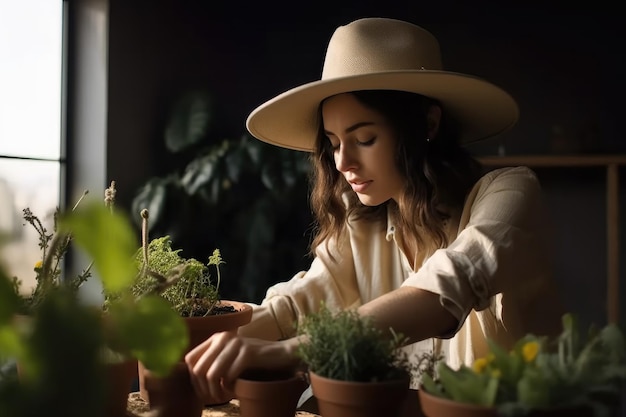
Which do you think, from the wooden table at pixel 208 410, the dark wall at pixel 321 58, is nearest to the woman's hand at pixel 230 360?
the wooden table at pixel 208 410

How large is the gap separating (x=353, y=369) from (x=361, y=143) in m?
0.71

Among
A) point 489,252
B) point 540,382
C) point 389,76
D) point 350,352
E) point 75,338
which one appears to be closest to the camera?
point 75,338

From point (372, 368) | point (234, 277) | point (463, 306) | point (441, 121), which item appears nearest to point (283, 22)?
point (234, 277)

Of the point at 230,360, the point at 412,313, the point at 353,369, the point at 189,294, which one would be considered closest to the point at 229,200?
the point at 189,294

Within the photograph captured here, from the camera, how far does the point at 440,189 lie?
130 centimetres

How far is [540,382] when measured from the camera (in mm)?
435

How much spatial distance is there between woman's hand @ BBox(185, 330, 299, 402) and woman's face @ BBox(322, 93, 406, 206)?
23.2 inches

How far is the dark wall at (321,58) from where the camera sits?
9.20 ft

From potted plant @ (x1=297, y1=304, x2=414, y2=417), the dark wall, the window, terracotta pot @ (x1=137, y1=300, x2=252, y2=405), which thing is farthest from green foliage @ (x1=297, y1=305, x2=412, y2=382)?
the dark wall

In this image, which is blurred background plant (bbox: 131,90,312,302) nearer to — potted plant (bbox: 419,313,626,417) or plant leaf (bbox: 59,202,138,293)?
potted plant (bbox: 419,313,626,417)

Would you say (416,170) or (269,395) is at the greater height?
(416,170)

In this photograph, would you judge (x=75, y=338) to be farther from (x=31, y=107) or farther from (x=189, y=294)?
(x=31, y=107)

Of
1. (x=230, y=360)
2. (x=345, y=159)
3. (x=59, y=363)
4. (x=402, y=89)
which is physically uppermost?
(x=402, y=89)

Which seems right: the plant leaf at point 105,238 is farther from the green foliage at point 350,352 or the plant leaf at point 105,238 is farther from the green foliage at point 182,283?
the green foliage at point 182,283
